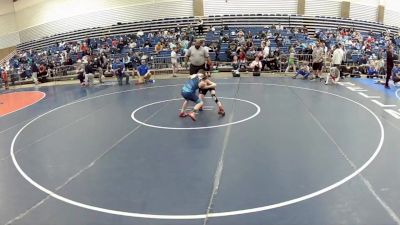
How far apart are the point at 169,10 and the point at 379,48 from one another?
15345mm

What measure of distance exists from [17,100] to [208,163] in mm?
11852

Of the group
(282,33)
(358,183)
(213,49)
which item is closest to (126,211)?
(358,183)

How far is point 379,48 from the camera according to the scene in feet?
77.0

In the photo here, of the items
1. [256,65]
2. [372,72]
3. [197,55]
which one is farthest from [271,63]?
[197,55]

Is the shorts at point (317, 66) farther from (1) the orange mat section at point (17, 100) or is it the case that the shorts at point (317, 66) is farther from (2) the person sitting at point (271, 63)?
(1) the orange mat section at point (17, 100)

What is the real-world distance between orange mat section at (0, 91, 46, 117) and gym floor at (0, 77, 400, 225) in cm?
136

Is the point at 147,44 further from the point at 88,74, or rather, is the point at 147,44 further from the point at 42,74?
the point at 88,74

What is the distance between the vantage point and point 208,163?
6.87 m

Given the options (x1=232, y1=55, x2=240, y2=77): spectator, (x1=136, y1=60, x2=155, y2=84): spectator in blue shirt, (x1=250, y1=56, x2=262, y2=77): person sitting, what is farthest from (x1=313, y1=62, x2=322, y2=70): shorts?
(x1=136, y1=60, x2=155, y2=84): spectator in blue shirt

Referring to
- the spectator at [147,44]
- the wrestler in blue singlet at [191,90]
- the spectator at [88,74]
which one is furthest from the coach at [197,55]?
the spectator at [147,44]

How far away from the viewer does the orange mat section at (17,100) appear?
13703mm

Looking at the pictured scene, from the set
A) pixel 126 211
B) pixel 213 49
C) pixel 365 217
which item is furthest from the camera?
pixel 213 49

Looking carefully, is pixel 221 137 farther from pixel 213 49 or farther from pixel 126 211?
pixel 213 49

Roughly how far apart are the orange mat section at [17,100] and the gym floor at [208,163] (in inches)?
53.6
